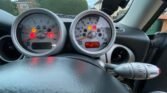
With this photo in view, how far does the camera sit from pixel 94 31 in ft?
5.43

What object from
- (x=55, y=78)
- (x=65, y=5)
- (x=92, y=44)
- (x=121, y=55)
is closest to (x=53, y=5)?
(x=65, y=5)

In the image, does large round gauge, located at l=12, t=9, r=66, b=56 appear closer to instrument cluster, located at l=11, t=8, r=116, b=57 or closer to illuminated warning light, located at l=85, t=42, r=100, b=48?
instrument cluster, located at l=11, t=8, r=116, b=57

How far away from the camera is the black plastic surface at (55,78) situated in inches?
32.8

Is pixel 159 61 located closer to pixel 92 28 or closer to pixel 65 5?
pixel 92 28

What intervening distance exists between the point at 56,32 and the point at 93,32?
0.23 m

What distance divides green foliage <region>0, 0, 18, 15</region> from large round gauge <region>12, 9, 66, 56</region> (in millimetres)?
290

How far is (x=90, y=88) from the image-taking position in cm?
88

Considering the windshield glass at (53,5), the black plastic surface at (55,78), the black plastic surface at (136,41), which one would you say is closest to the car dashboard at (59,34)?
the windshield glass at (53,5)

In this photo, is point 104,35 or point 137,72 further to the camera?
point 104,35

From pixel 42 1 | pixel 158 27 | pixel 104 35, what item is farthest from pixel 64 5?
pixel 158 27

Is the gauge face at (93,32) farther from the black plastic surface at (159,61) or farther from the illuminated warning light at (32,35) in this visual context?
the black plastic surface at (159,61)

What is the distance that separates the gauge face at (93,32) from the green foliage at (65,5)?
274 mm

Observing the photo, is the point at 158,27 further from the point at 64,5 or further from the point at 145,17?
the point at 64,5

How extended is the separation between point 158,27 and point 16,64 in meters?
1.62
